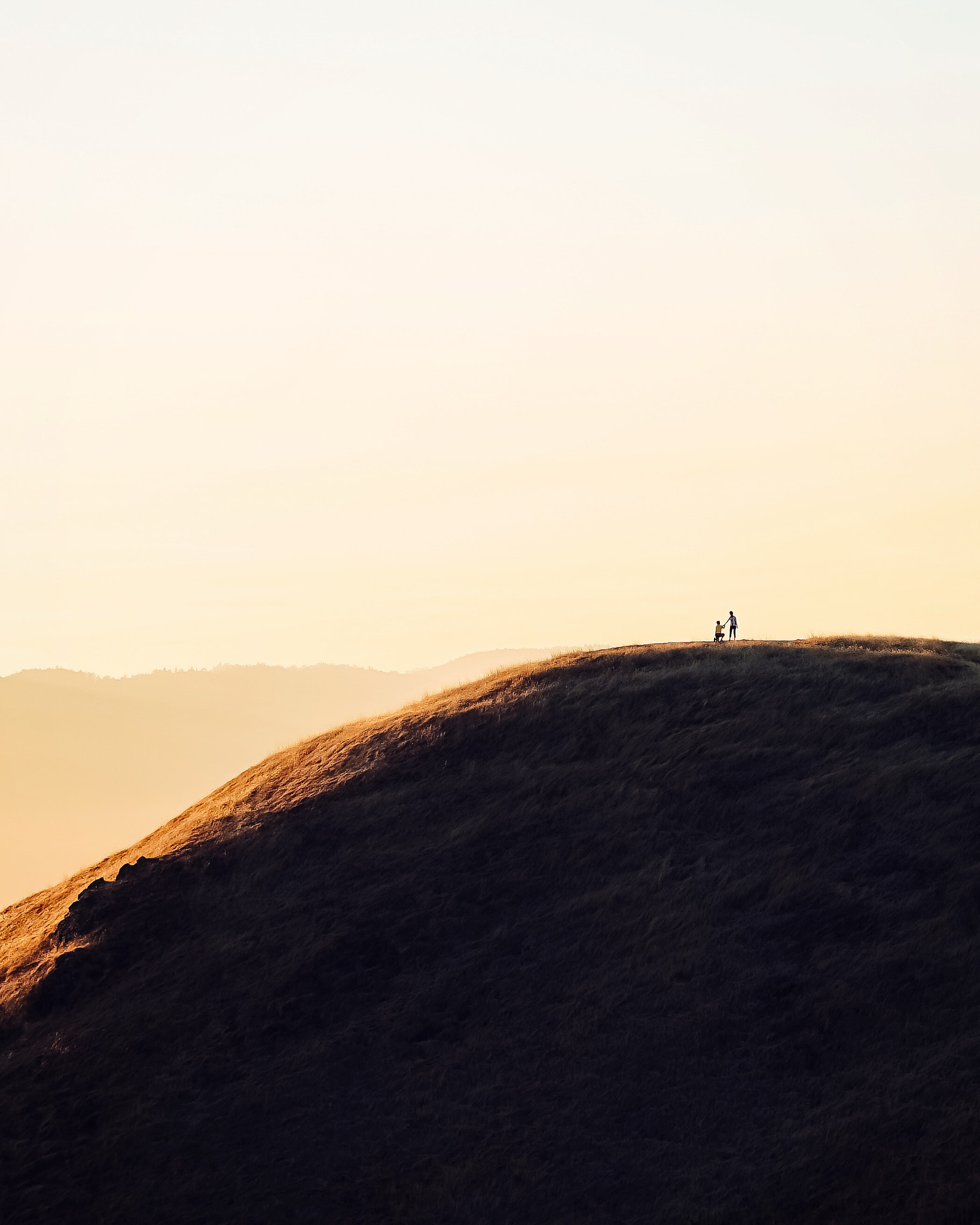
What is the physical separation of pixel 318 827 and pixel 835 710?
49.3 feet

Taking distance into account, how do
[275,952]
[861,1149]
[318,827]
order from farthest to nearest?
[318,827] → [275,952] → [861,1149]

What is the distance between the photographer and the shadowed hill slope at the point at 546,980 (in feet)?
74.0

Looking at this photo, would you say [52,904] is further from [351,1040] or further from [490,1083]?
[490,1083]

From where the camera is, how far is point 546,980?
27.0 meters

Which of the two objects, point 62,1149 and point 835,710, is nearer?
point 62,1149

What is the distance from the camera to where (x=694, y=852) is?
30.3 metres

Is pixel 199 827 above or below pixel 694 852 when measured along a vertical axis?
above

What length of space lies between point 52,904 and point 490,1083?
56.9ft

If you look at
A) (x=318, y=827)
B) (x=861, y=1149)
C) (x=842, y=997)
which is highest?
(x=318, y=827)

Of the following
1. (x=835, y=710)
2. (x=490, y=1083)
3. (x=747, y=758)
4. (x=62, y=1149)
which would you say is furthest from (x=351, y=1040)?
(x=835, y=710)

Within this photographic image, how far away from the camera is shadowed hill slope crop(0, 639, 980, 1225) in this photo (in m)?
22.6

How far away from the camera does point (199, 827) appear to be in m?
35.6

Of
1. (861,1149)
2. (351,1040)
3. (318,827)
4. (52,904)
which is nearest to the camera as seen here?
(861,1149)

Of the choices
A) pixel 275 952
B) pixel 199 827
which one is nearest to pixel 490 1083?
pixel 275 952
